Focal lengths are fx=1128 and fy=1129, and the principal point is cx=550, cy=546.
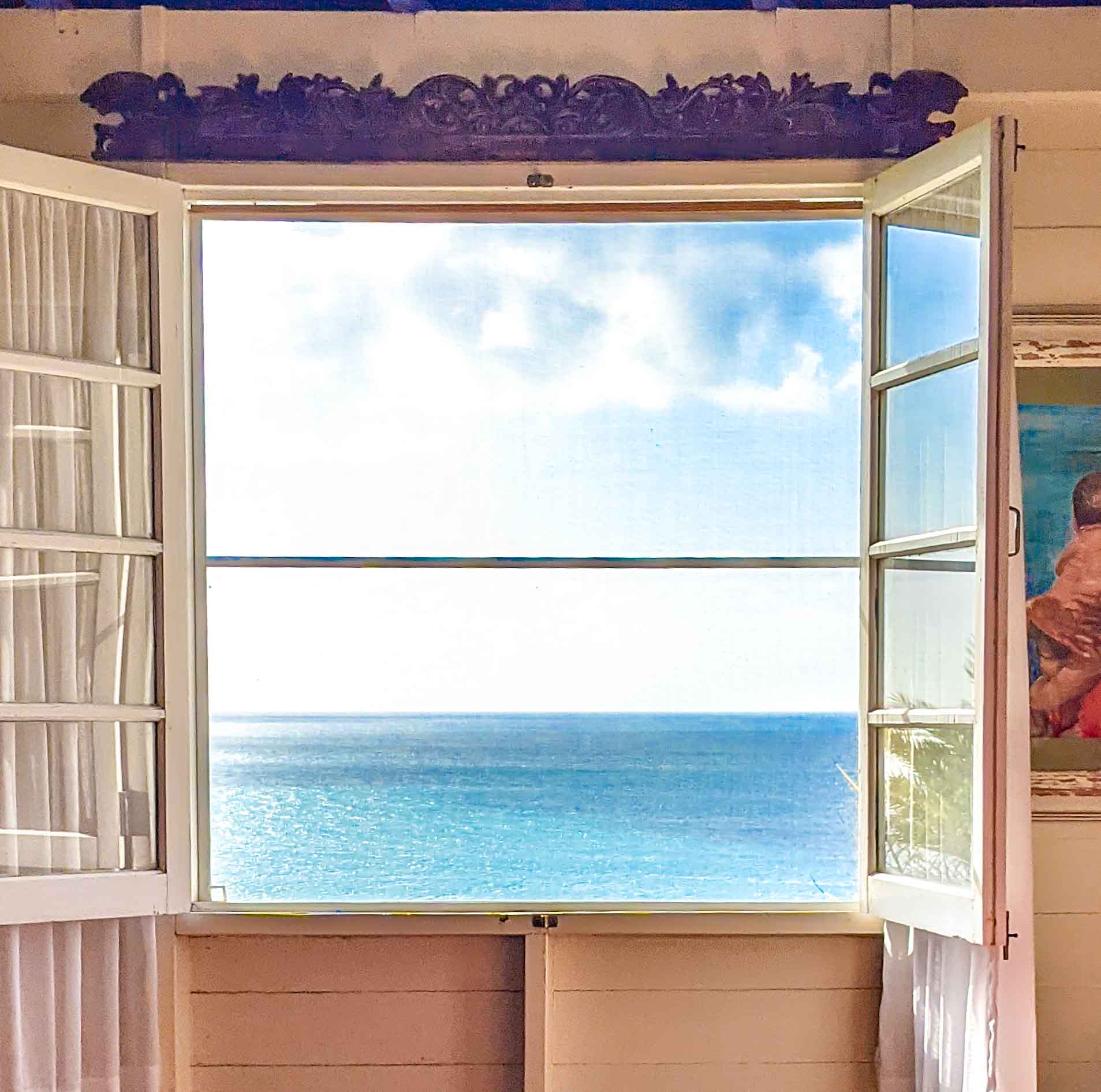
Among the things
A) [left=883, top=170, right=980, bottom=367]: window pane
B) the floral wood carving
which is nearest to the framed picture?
[left=883, top=170, right=980, bottom=367]: window pane

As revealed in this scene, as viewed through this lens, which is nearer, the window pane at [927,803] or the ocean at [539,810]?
the window pane at [927,803]

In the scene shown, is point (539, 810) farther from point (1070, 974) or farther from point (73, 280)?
point (73, 280)

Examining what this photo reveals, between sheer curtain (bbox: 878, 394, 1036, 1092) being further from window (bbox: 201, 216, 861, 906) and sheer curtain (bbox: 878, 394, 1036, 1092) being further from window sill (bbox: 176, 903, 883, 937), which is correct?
window (bbox: 201, 216, 861, 906)

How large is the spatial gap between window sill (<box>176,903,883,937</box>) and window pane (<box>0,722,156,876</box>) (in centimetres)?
26

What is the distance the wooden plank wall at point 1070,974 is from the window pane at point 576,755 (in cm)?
45

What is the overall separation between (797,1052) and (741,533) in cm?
123

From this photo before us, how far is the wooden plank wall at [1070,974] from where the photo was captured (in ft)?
8.61

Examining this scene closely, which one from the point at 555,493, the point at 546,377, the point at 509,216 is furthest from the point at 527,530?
the point at 509,216

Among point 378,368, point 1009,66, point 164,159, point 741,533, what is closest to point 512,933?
point 741,533

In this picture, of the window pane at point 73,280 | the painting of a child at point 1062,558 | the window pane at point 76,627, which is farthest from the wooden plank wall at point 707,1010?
the window pane at point 73,280

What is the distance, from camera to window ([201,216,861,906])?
8.91 ft

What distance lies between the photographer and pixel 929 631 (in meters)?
2.41

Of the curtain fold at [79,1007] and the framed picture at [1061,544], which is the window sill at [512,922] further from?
the framed picture at [1061,544]

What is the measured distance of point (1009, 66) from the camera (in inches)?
102
